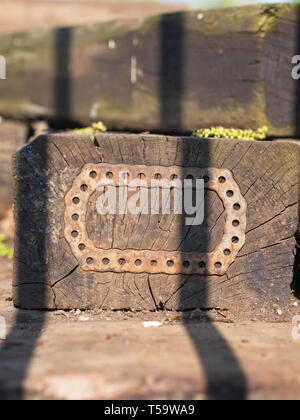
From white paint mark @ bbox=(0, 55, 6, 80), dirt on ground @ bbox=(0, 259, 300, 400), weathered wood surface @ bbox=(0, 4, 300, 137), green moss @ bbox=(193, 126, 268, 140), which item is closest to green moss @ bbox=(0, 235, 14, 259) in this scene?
weathered wood surface @ bbox=(0, 4, 300, 137)

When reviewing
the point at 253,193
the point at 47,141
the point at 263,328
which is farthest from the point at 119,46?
the point at 263,328

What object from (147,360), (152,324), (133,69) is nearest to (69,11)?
(133,69)

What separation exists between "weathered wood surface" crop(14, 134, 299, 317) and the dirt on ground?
6.5 inches

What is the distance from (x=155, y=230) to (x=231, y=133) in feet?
3.36

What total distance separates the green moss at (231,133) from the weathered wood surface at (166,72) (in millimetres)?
82

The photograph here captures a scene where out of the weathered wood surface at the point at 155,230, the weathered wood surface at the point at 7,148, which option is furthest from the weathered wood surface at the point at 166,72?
the weathered wood surface at the point at 155,230

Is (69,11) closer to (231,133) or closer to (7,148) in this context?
(7,148)

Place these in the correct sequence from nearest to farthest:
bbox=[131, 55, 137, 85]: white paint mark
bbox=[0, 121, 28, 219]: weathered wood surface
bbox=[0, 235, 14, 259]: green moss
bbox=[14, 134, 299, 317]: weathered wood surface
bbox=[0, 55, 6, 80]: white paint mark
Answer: bbox=[14, 134, 299, 317]: weathered wood surface, bbox=[131, 55, 137, 85]: white paint mark, bbox=[0, 235, 14, 259]: green moss, bbox=[0, 55, 6, 80]: white paint mark, bbox=[0, 121, 28, 219]: weathered wood surface

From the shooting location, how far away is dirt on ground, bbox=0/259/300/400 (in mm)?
1848

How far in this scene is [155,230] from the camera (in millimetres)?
2764

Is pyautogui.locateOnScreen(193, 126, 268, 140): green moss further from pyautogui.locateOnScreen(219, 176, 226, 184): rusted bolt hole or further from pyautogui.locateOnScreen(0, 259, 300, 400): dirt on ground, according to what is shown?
pyautogui.locateOnScreen(0, 259, 300, 400): dirt on ground

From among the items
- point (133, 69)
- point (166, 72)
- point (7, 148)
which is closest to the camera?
point (166, 72)

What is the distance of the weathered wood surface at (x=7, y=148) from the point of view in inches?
203

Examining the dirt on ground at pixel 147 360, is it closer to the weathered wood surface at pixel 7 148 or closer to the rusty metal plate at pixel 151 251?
the rusty metal plate at pixel 151 251
